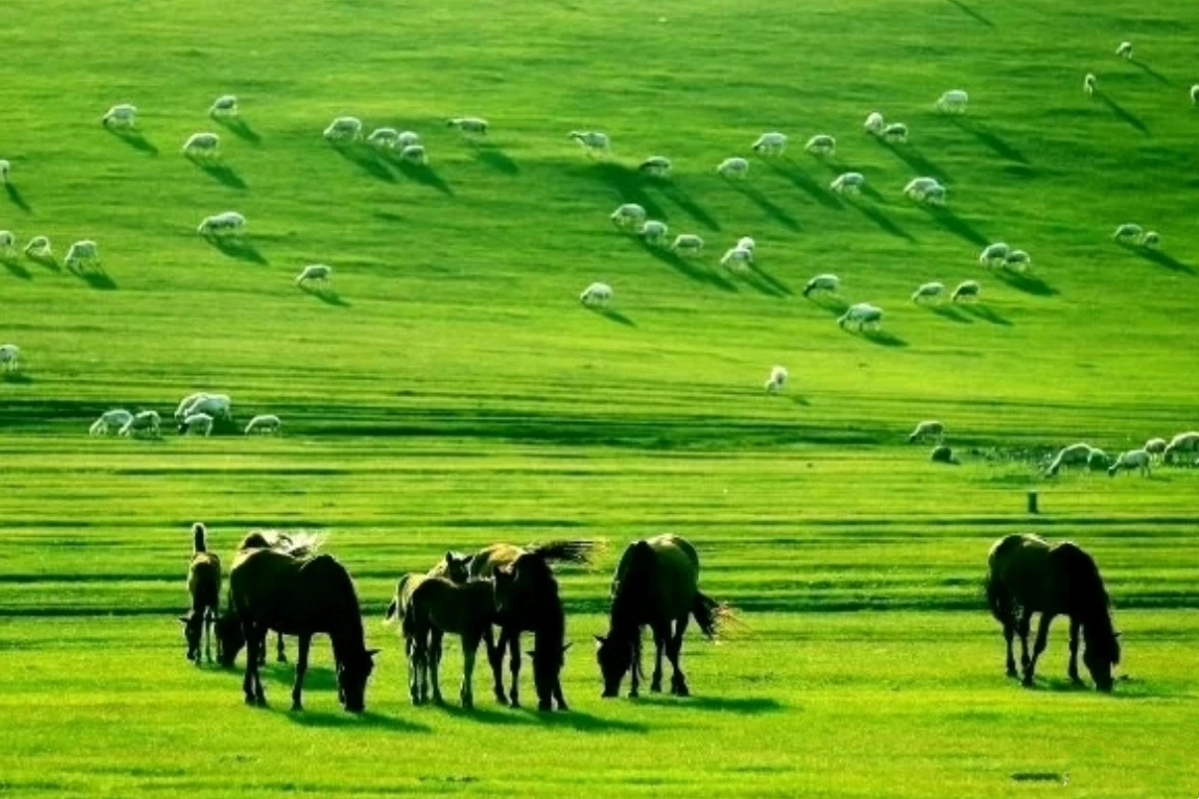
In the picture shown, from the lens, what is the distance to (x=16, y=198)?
88.8m

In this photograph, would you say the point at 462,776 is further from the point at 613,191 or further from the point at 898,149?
the point at 898,149

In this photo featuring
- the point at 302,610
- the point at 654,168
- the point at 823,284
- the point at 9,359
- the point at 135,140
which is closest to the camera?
the point at 302,610

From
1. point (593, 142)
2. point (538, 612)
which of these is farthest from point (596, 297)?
point (538, 612)

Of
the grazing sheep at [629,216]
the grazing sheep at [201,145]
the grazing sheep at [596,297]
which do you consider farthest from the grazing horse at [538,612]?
the grazing sheep at [201,145]

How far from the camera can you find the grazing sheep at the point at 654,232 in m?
89.6

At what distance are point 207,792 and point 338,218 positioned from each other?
6906 cm

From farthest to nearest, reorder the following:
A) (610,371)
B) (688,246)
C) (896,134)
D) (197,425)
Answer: (896,134), (688,246), (610,371), (197,425)

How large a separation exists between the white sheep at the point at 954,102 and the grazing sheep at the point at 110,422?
5253 centimetres

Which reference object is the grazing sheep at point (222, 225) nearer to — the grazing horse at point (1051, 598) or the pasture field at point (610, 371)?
the pasture field at point (610, 371)

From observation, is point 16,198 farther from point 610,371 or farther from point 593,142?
point 610,371

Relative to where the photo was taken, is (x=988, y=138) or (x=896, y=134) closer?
(x=896, y=134)

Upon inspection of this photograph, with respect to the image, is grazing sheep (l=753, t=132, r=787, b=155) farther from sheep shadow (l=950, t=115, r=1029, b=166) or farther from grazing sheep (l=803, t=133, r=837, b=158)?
sheep shadow (l=950, t=115, r=1029, b=166)

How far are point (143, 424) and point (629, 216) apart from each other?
3356 centimetres

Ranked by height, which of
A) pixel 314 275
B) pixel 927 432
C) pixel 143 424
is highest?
pixel 314 275
